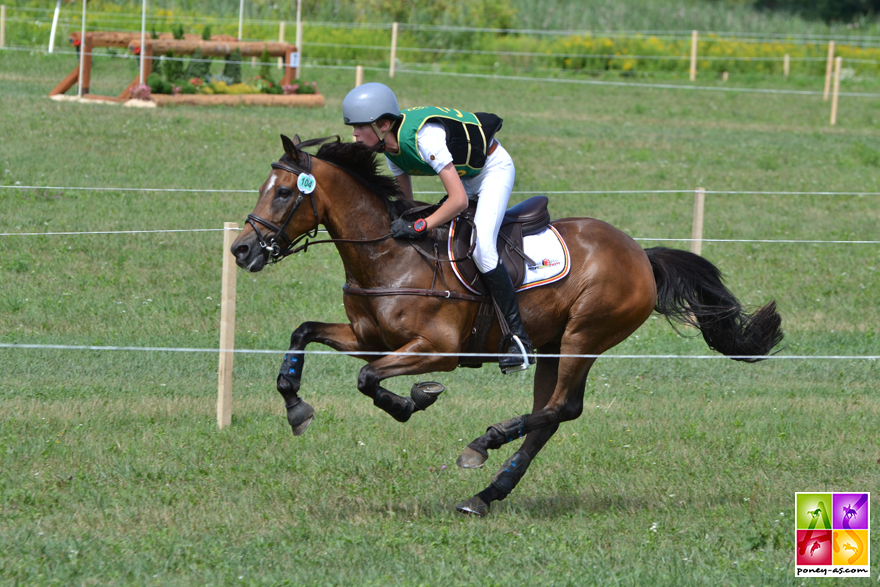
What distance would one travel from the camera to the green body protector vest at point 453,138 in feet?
19.8

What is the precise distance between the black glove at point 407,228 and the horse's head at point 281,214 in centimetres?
50

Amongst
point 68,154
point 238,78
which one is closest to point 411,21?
point 238,78

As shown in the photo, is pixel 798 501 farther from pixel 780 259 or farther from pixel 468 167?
pixel 780 259

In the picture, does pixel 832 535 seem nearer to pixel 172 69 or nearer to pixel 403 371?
pixel 403 371

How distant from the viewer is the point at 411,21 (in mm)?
35969

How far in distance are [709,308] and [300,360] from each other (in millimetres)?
3117

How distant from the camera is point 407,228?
615 cm

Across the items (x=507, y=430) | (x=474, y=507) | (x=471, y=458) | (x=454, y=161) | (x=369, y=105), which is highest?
(x=369, y=105)

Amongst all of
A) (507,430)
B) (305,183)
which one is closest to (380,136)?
(305,183)

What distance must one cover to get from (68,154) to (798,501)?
45.2 ft

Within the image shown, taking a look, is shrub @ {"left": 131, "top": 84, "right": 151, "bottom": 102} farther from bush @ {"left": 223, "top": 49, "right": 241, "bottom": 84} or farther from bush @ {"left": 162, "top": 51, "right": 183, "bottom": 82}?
bush @ {"left": 223, "top": 49, "right": 241, "bottom": 84}

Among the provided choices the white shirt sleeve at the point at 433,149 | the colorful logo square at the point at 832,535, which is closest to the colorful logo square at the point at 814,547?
the colorful logo square at the point at 832,535

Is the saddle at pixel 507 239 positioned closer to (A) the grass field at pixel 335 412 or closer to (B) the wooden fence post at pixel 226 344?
(A) the grass field at pixel 335 412

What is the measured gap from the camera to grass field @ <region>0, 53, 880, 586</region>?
5.70 m
